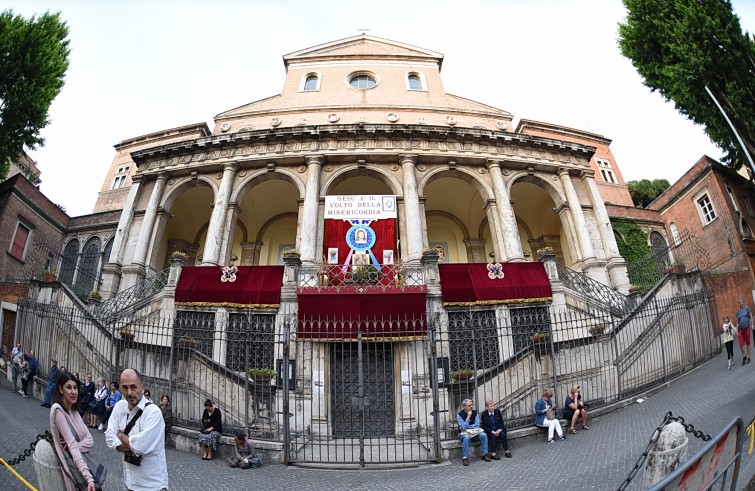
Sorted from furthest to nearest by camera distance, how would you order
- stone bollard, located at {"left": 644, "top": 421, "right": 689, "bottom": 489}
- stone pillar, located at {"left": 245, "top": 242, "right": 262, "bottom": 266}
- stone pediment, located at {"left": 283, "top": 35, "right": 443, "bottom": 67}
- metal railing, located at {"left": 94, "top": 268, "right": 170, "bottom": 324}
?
stone pediment, located at {"left": 283, "top": 35, "right": 443, "bottom": 67}, stone pillar, located at {"left": 245, "top": 242, "right": 262, "bottom": 266}, metal railing, located at {"left": 94, "top": 268, "right": 170, "bottom": 324}, stone bollard, located at {"left": 644, "top": 421, "right": 689, "bottom": 489}

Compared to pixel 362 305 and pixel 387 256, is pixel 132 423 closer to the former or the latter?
pixel 362 305

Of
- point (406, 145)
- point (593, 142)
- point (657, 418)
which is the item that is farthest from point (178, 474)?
point (593, 142)

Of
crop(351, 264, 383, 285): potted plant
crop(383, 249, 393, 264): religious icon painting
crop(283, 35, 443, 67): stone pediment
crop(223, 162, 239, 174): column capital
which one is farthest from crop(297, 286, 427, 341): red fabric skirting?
crop(283, 35, 443, 67): stone pediment

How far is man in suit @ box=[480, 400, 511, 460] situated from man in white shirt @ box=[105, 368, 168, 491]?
258 inches

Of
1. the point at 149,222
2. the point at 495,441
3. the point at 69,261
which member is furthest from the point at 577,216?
the point at 69,261

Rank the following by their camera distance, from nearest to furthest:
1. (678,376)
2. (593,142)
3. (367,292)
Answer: (678,376) < (367,292) < (593,142)

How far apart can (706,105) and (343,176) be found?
46.2 feet

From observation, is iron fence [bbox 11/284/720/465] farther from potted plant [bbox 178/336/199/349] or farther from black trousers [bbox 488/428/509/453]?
black trousers [bbox 488/428/509/453]

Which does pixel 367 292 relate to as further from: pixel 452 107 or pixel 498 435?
pixel 452 107

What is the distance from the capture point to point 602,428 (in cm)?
877

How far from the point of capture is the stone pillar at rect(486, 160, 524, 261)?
16781 mm

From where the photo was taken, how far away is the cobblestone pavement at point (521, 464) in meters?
6.39

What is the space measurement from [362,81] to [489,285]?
16743mm

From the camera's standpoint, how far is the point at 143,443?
3.33m
